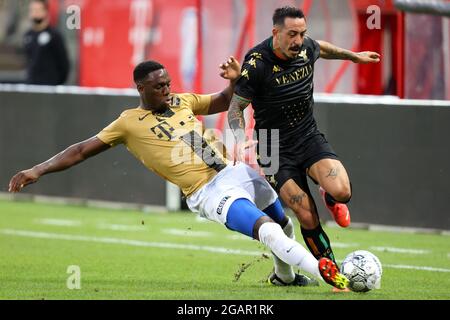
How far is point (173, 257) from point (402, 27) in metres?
4.46

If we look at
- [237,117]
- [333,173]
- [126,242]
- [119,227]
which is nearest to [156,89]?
[237,117]

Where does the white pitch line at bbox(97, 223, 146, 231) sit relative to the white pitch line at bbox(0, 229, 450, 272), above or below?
above

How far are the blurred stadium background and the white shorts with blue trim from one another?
449 centimetres

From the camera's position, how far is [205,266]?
12.1 metres

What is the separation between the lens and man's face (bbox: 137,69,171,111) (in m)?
10.3

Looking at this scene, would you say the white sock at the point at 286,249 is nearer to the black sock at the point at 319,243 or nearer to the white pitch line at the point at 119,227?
the black sock at the point at 319,243

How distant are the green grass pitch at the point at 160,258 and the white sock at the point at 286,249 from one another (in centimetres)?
31

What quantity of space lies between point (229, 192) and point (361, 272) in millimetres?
1319

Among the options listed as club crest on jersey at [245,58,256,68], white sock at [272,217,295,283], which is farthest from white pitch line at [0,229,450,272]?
club crest on jersey at [245,58,256,68]

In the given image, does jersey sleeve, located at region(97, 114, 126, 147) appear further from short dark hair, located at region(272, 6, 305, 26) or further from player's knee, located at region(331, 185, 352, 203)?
player's knee, located at region(331, 185, 352, 203)

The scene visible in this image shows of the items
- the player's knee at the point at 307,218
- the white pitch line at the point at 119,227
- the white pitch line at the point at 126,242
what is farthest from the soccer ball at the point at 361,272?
the white pitch line at the point at 119,227

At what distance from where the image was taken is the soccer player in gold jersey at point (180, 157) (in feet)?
33.4
